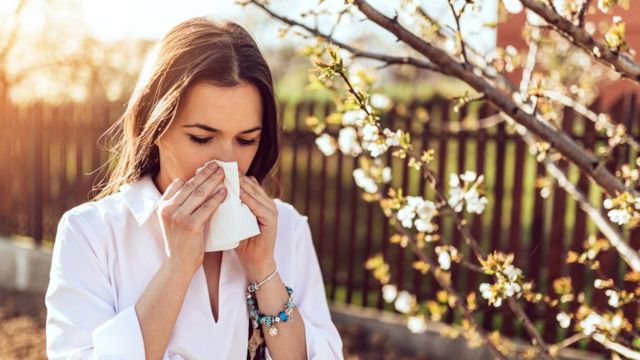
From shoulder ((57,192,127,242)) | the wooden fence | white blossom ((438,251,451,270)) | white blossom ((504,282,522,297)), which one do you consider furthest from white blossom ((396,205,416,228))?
the wooden fence

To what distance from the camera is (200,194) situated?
1698 mm

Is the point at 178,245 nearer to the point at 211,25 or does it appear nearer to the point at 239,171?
the point at 239,171

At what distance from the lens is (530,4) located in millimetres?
1654

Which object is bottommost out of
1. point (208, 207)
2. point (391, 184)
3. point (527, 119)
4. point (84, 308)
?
point (391, 184)

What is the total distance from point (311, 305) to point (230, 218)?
1.46ft

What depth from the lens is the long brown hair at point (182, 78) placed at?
70.9 inches

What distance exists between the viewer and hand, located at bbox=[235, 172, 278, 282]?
1.78 metres

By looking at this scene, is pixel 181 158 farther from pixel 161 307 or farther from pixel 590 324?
pixel 590 324

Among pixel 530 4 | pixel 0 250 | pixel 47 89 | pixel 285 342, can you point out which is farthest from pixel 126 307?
pixel 47 89

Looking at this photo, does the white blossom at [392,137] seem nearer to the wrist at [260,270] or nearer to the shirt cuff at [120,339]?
the wrist at [260,270]

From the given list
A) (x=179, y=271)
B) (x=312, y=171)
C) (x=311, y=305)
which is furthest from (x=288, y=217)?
(x=312, y=171)

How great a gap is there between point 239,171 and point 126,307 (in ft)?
1.49

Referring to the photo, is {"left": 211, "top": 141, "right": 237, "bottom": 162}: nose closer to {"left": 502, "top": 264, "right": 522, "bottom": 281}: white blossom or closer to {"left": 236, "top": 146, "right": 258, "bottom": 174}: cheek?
{"left": 236, "top": 146, "right": 258, "bottom": 174}: cheek

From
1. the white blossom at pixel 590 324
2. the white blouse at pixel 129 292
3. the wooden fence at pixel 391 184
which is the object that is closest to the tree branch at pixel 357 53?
the white blouse at pixel 129 292
